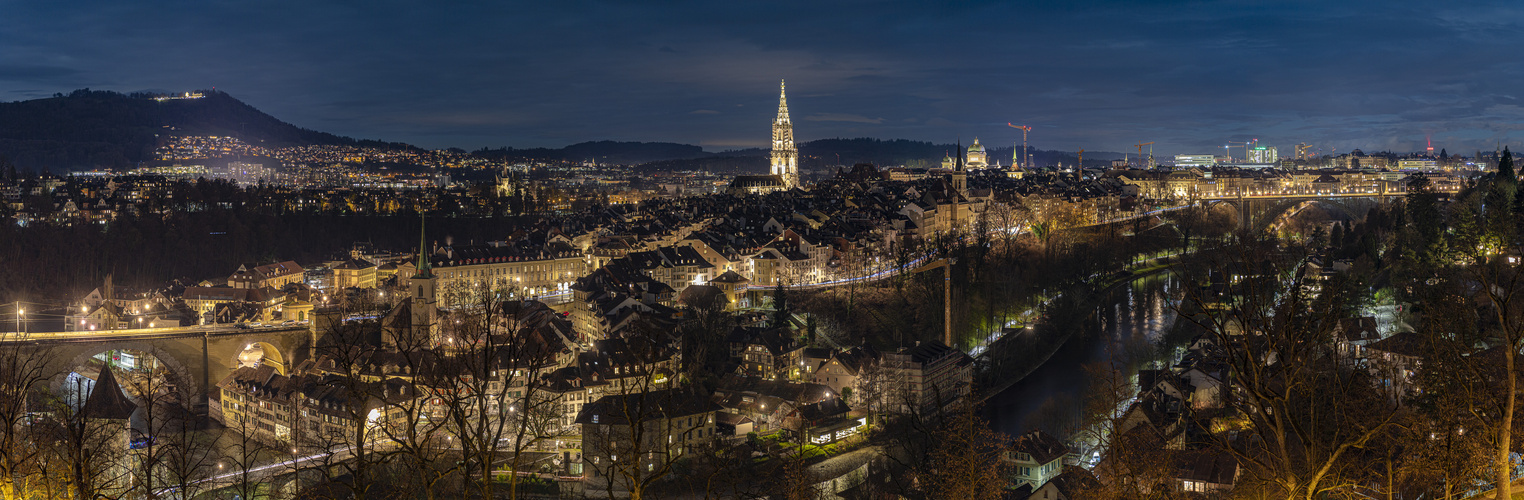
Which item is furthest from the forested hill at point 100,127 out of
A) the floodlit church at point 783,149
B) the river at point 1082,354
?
the river at point 1082,354

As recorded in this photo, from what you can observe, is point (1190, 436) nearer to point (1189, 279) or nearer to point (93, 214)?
point (1189, 279)

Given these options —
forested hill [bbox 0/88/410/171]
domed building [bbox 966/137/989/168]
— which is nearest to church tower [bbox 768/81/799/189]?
domed building [bbox 966/137/989/168]

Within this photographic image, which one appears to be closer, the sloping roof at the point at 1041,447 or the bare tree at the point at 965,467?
the bare tree at the point at 965,467

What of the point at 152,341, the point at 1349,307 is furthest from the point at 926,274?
the point at 152,341

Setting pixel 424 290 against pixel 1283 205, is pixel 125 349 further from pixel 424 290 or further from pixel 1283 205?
pixel 1283 205

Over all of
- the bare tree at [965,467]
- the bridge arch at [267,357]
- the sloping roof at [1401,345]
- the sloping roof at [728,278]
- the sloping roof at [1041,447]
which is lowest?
the bridge arch at [267,357]

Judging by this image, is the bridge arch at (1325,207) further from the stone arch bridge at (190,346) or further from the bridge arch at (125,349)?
the bridge arch at (125,349)

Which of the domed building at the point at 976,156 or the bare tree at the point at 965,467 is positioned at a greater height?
the domed building at the point at 976,156

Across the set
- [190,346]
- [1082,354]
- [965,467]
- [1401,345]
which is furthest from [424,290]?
[1401,345]
